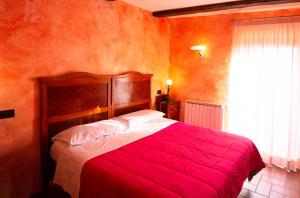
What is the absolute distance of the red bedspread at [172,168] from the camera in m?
1.59

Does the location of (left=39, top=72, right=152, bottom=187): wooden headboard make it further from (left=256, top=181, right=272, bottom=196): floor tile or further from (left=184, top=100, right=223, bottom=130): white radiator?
(left=256, top=181, right=272, bottom=196): floor tile

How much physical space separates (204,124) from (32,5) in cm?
321

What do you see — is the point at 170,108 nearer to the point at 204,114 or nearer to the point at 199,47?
the point at 204,114

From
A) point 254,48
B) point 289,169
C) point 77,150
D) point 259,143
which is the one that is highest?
point 254,48

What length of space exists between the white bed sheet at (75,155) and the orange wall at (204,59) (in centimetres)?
191

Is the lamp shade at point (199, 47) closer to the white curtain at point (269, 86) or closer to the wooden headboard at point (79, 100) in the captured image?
the white curtain at point (269, 86)

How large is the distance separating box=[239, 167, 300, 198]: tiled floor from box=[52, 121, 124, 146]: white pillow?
5.93 feet

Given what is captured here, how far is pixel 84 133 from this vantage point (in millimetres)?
2350

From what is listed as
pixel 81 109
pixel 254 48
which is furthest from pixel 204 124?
pixel 81 109

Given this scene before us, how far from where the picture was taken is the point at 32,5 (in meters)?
2.19

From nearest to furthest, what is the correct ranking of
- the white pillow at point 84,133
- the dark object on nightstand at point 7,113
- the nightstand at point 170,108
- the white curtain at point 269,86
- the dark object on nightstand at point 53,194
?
the dark object on nightstand at point 53,194 → the dark object on nightstand at point 7,113 → the white pillow at point 84,133 → the white curtain at point 269,86 → the nightstand at point 170,108

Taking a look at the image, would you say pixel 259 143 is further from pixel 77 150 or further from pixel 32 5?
pixel 32 5

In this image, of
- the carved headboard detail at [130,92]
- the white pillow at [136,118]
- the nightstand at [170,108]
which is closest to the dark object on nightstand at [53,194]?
the white pillow at [136,118]

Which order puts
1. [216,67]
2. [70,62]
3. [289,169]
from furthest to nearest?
[216,67] → [289,169] → [70,62]
